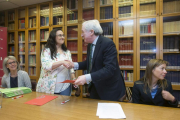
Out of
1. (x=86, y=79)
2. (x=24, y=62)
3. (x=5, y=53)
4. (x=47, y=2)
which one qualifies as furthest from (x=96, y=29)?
(x=5, y=53)

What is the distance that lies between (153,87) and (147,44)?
1429 millimetres

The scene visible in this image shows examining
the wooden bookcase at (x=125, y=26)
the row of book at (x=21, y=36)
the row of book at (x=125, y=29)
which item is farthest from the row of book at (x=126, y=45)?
the row of book at (x=21, y=36)

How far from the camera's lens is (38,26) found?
357 centimetres

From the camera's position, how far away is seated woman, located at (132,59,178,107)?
1.42 metres

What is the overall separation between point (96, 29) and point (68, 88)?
88cm

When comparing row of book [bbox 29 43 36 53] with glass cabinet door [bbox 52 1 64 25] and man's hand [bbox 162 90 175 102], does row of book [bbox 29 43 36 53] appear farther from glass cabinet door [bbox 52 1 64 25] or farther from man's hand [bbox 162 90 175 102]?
man's hand [bbox 162 90 175 102]

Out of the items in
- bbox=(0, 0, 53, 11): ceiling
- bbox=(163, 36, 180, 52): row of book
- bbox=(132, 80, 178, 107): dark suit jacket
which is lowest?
bbox=(132, 80, 178, 107): dark suit jacket

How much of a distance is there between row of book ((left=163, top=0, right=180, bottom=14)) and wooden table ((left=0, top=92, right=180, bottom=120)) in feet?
7.27

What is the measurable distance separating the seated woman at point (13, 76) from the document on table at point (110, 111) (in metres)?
1.44

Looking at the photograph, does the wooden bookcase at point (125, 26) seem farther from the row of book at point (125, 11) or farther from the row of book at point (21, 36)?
the row of book at point (21, 36)

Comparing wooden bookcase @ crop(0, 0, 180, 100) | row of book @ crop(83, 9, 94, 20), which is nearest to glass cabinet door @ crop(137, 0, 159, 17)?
wooden bookcase @ crop(0, 0, 180, 100)

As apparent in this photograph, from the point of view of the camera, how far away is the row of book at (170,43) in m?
2.56

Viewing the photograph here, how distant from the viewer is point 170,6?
8.43ft

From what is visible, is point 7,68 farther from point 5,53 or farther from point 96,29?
point 5,53
